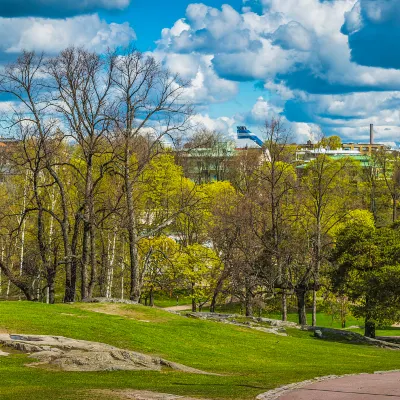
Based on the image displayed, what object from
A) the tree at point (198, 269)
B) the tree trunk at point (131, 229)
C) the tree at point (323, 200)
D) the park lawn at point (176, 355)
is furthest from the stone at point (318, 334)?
the tree at point (198, 269)

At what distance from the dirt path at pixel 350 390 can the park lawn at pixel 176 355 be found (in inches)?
33.7

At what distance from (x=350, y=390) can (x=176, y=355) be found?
7465mm

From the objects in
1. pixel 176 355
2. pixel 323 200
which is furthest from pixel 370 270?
pixel 323 200

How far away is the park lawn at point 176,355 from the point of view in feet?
48.6

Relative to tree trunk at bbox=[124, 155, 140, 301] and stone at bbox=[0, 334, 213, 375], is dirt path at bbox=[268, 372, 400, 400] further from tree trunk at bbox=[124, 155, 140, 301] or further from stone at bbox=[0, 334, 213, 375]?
tree trunk at bbox=[124, 155, 140, 301]

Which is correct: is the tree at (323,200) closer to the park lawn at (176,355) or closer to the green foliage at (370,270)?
the green foliage at (370,270)

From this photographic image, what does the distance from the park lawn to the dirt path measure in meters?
0.86

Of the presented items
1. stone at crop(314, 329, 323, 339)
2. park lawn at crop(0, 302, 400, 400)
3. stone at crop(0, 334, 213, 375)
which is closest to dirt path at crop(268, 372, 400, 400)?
park lawn at crop(0, 302, 400, 400)

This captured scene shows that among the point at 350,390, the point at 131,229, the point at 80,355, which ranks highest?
the point at 131,229

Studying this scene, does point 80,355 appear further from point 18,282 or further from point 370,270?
point 370,270

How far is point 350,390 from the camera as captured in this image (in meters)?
15.6

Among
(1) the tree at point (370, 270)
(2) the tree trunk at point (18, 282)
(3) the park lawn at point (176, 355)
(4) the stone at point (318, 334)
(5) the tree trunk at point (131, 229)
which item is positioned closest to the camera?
(3) the park lawn at point (176, 355)

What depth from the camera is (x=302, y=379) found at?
17750 millimetres

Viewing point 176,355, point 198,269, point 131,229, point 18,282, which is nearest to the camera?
point 176,355
